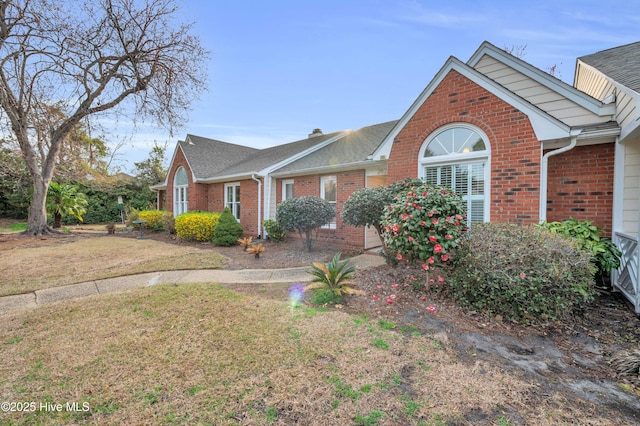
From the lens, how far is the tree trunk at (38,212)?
13.7 meters

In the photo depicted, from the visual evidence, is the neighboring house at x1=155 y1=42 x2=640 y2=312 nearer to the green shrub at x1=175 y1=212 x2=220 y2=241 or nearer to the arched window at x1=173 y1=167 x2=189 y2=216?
the green shrub at x1=175 y1=212 x2=220 y2=241

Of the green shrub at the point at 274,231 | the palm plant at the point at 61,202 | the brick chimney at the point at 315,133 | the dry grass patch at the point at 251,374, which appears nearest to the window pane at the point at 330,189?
the green shrub at the point at 274,231

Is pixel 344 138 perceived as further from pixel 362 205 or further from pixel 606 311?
pixel 606 311

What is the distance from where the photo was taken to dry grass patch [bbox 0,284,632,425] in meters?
2.28

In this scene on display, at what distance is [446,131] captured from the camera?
7016mm

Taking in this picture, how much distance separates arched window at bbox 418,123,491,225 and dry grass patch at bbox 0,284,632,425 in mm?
4221

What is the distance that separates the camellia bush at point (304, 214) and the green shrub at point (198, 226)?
426 cm

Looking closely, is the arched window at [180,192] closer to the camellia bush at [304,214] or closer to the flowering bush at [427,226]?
the camellia bush at [304,214]

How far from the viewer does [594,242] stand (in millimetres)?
5246

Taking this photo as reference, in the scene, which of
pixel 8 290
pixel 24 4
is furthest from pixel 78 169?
pixel 8 290

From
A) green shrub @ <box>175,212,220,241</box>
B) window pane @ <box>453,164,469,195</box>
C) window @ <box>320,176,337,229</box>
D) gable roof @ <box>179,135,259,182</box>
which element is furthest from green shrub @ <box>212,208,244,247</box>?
window pane @ <box>453,164,469,195</box>

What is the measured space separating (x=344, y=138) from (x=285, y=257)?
7864 mm

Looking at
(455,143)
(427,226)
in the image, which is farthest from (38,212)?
(455,143)

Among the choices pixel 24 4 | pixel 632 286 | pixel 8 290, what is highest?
pixel 24 4
